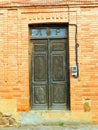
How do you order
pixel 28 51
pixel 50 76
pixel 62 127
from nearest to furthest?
pixel 62 127
pixel 28 51
pixel 50 76

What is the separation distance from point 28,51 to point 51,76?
0.91 m

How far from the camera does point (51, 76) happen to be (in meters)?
9.62

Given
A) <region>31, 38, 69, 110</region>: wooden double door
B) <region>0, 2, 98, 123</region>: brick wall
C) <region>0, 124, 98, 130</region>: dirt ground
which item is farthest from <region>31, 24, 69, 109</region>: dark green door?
<region>0, 124, 98, 130</region>: dirt ground

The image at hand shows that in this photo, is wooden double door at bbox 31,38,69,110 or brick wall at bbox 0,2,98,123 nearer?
brick wall at bbox 0,2,98,123

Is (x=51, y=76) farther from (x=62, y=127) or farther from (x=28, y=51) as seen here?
(x=62, y=127)

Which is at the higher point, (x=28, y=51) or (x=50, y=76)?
(x=28, y=51)

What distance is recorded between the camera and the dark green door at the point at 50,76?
960 centimetres

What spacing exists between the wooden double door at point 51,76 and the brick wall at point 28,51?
273mm

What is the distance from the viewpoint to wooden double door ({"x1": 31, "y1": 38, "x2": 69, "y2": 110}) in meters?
9.59

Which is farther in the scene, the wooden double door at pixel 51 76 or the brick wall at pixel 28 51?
the wooden double door at pixel 51 76

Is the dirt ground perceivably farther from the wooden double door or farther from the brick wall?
the wooden double door

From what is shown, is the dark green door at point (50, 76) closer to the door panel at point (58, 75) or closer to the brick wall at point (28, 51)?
the door panel at point (58, 75)

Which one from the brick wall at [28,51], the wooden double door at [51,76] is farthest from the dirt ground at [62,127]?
the wooden double door at [51,76]

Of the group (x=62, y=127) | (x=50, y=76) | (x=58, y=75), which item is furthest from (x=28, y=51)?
(x=62, y=127)
